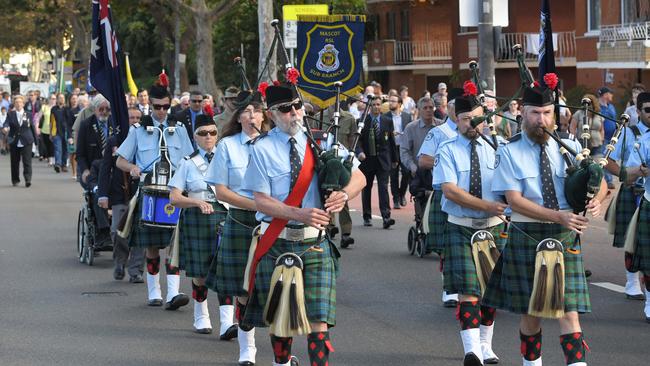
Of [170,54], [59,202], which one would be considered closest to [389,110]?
[59,202]

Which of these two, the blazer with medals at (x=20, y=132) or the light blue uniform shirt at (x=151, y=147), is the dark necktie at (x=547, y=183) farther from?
the blazer with medals at (x=20, y=132)

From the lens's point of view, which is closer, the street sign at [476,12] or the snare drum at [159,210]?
the snare drum at [159,210]

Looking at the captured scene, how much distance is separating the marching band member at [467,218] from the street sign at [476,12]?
32.2 feet

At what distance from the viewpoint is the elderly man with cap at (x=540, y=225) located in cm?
760

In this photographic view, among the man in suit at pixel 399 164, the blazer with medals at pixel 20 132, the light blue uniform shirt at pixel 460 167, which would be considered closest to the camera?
the light blue uniform shirt at pixel 460 167

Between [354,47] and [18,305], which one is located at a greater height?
[354,47]

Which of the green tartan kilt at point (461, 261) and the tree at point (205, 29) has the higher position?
the tree at point (205, 29)

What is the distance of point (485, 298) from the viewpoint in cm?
824

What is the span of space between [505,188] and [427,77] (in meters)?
48.9

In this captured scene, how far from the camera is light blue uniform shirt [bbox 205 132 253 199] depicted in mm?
8703

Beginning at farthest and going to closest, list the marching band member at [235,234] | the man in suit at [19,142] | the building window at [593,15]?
the building window at [593,15] < the man in suit at [19,142] < the marching band member at [235,234]

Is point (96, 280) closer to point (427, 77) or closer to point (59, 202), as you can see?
point (59, 202)

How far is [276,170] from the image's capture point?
7.42 m

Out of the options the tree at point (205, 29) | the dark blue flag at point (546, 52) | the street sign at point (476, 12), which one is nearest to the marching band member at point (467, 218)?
the dark blue flag at point (546, 52)
